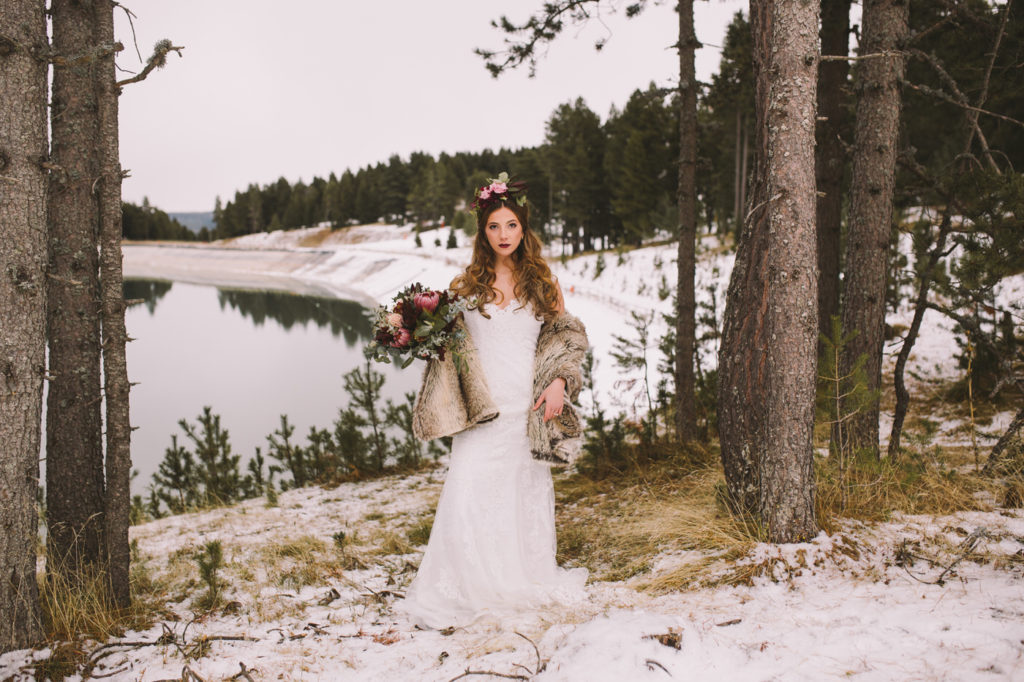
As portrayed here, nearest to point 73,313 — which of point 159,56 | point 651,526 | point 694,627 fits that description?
point 159,56

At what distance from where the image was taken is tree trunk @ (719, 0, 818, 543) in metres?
3.32

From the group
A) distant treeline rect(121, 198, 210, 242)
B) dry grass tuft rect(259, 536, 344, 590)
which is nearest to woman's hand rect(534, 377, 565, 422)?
dry grass tuft rect(259, 536, 344, 590)

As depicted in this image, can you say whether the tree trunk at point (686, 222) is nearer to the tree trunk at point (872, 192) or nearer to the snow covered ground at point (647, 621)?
the tree trunk at point (872, 192)

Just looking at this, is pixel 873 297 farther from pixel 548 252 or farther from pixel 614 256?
pixel 548 252

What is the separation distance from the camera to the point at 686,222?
6.20m

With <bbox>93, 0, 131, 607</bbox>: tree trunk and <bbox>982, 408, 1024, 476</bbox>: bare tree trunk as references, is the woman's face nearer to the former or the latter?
<bbox>93, 0, 131, 607</bbox>: tree trunk

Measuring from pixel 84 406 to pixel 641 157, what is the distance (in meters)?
31.8

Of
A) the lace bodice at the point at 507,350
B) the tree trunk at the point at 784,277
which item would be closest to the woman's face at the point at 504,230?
the lace bodice at the point at 507,350

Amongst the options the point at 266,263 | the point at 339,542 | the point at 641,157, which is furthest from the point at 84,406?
the point at 266,263

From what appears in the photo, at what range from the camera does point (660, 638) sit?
8.39 ft

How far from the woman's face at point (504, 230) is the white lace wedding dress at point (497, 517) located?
387 millimetres

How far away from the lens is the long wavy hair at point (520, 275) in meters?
3.69

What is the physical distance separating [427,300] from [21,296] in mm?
2066

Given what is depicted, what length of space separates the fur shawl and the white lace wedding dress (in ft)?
0.34
